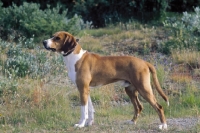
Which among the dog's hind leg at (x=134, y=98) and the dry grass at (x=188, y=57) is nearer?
the dog's hind leg at (x=134, y=98)

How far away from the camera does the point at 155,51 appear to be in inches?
617

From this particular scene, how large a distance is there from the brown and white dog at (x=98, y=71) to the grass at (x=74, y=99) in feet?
1.50

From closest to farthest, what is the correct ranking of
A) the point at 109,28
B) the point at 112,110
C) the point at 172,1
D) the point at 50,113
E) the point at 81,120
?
1. the point at 81,120
2. the point at 50,113
3. the point at 112,110
4. the point at 109,28
5. the point at 172,1

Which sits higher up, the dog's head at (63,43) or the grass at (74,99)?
the dog's head at (63,43)

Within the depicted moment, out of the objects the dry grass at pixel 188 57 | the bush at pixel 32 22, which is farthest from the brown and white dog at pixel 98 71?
the bush at pixel 32 22

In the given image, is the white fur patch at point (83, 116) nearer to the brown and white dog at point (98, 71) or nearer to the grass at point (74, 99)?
the brown and white dog at point (98, 71)

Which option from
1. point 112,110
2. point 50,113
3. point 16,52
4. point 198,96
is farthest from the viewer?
point 16,52

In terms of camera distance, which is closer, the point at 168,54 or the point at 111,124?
the point at 111,124

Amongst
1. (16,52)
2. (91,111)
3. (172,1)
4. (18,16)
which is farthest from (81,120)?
(172,1)

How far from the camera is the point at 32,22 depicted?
17016 mm

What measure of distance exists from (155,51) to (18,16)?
4999 mm

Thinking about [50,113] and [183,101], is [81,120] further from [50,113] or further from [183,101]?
[183,101]

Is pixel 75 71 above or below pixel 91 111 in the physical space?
above

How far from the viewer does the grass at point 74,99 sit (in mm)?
9195
